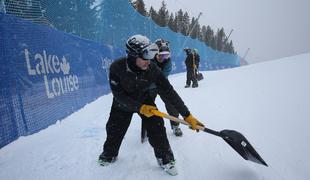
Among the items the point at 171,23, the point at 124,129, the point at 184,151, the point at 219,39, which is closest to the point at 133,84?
the point at 124,129

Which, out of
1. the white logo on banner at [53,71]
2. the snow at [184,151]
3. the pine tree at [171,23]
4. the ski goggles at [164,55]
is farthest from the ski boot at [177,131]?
the pine tree at [171,23]

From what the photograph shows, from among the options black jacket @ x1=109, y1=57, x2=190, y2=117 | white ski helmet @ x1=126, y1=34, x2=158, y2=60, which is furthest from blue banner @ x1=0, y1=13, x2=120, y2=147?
white ski helmet @ x1=126, y1=34, x2=158, y2=60

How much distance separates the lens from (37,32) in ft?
17.2

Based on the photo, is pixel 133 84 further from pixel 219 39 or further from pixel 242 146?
pixel 219 39

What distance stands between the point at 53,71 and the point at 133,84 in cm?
289

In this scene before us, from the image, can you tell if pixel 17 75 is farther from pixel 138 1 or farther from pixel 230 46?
pixel 230 46

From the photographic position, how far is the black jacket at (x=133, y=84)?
3.28 m

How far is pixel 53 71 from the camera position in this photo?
556cm

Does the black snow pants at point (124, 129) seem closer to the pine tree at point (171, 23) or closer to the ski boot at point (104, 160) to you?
the ski boot at point (104, 160)

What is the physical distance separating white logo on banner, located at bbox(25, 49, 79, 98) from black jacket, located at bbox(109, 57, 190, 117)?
2196 millimetres

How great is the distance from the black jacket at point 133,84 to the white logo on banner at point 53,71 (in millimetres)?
2196

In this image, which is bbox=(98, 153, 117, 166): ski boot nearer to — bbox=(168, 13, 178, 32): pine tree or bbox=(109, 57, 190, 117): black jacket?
bbox=(109, 57, 190, 117): black jacket

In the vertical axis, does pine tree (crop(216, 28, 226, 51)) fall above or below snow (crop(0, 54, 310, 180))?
above

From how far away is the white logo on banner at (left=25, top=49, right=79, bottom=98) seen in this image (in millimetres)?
4914
